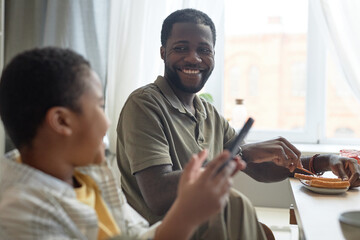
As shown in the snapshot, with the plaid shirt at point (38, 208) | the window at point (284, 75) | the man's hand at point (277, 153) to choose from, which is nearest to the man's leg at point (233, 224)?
the plaid shirt at point (38, 208)

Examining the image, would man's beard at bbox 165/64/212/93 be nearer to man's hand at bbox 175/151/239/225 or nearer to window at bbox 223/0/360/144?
man's hand at bbox 175/151/239/225

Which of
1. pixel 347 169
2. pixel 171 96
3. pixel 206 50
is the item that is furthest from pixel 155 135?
pixel 347 169

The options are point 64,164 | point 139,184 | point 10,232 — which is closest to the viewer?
point 10,232

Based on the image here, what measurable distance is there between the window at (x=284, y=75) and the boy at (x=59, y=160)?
1994 mm

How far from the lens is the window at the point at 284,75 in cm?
275

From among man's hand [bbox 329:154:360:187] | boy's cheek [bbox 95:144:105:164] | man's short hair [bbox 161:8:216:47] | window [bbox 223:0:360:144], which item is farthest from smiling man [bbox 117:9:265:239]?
window [bbox 223:0:360:144]

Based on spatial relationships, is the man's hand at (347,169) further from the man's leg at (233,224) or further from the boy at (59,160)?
the boy at (59,160)

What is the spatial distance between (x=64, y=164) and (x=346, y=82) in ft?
6.59

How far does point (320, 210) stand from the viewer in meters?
1.28

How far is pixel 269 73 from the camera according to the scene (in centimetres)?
283

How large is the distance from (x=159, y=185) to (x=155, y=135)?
0.57 feet

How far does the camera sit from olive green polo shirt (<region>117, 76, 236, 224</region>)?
1.41 metres

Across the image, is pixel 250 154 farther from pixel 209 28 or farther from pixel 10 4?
pixel 10 4

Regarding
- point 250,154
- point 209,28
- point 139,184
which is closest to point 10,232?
point 139,184
